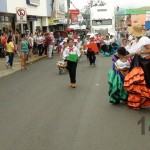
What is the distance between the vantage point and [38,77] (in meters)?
16.1

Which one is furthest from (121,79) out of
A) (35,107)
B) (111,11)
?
(111,11)

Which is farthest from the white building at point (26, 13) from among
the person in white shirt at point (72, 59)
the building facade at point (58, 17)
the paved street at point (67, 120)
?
the paved street at point (67, 120)

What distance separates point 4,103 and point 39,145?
166 inches

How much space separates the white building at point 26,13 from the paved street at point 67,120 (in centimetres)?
1103

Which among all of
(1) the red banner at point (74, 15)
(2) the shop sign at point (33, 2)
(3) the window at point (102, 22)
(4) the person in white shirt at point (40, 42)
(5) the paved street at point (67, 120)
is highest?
(2) the shop sign at point (33, 2)

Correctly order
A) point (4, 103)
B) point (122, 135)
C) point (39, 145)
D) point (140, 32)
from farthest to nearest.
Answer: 1. point (4, 103)
2. point (140, 32)
3. point (122, 135)
4. point (39, 145)

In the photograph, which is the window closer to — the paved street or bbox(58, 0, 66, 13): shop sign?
bbox(58, 0, 66, 13): shop sign

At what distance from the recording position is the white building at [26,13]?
89.8 feet

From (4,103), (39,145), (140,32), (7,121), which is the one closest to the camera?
(39,145)

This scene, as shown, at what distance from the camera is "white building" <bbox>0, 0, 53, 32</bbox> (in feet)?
89.8

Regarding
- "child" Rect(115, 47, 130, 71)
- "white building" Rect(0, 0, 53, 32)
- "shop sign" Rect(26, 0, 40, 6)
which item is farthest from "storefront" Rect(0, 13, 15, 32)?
"child" Rect(115, 47, 130, 71)

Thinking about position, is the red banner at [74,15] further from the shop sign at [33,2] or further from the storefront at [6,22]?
the storefront at [6,22]

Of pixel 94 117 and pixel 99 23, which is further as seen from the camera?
pixel 99 23

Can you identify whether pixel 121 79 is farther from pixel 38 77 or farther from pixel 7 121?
pixel 38 77
